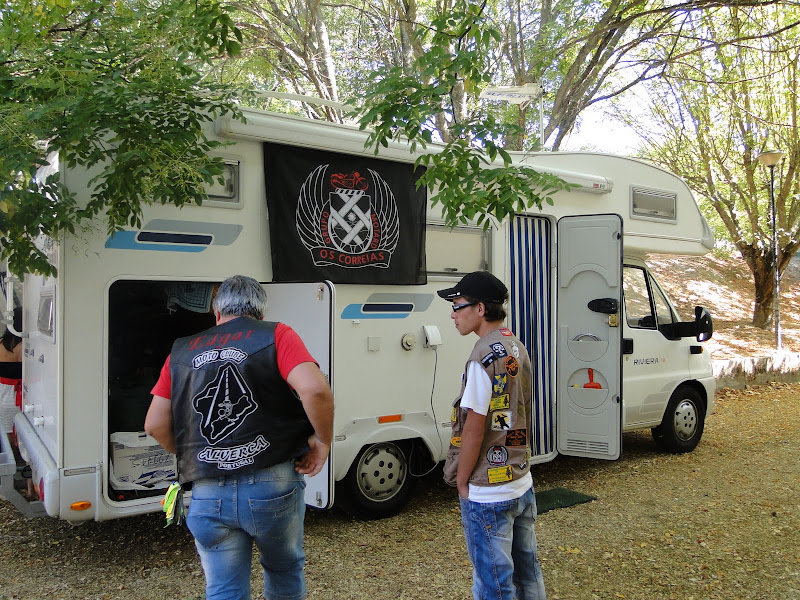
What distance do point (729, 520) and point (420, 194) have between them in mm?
3259

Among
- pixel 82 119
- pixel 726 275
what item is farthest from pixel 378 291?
pixel 726 275

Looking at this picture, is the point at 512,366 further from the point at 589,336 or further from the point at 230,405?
the point at 589,336

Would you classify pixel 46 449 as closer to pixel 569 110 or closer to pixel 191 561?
pixel 191 561

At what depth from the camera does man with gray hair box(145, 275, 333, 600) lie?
259 cm

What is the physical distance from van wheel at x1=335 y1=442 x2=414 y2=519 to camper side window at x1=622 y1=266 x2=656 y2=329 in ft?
9.16

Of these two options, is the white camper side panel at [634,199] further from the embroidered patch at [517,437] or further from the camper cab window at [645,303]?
the embroidered patch at [517,437]

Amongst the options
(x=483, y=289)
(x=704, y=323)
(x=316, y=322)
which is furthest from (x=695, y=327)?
(x=483, y=289)

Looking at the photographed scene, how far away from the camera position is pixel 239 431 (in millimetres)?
2600

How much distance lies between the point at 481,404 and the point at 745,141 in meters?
14.9

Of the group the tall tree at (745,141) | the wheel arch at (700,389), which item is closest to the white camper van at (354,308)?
the wheel arch at (700,389)

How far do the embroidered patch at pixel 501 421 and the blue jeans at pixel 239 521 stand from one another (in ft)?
2.68

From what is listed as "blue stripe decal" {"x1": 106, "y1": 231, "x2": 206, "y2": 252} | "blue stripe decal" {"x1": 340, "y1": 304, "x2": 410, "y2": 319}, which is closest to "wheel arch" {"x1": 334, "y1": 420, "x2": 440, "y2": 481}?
"blue stripe decal" {"x1": 340, "y1": 304, "x2": 410, "y2": 319}

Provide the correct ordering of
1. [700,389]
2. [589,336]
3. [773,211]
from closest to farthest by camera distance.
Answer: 1. [589,336]
2. [700,389]
3. [773,211]

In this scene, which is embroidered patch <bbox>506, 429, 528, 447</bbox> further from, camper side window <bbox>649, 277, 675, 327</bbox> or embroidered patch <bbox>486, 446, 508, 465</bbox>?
camper side window <bbox>649, 277, 675, 327</bbox>
